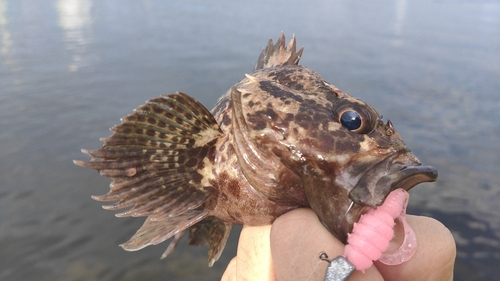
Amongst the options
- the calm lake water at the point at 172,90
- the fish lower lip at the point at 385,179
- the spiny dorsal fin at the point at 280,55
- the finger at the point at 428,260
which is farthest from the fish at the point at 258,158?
the calm lake water at the point at 172,90

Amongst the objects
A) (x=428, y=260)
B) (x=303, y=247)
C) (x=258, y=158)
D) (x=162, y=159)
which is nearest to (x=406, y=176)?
(x=428, y=260)

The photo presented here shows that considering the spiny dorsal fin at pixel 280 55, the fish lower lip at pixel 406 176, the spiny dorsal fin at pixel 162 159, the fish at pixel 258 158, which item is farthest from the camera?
the spiny dorsal fin at pixel 280 55

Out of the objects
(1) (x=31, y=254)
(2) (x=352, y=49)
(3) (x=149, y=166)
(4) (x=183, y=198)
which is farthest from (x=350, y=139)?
(2) (x=352, y=49)

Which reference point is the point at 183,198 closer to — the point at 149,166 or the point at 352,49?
the point at 149,166

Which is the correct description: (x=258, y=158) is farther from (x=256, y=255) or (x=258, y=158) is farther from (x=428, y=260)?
(x=428, y=260)

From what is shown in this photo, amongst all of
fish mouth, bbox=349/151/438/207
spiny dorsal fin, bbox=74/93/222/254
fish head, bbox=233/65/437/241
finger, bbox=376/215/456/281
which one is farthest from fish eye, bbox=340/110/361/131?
spiny dorsal fin, bbox=74/93/222/254

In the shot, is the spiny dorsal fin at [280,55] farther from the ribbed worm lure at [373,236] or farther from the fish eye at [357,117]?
the ribbed worm lure at [373,236]
